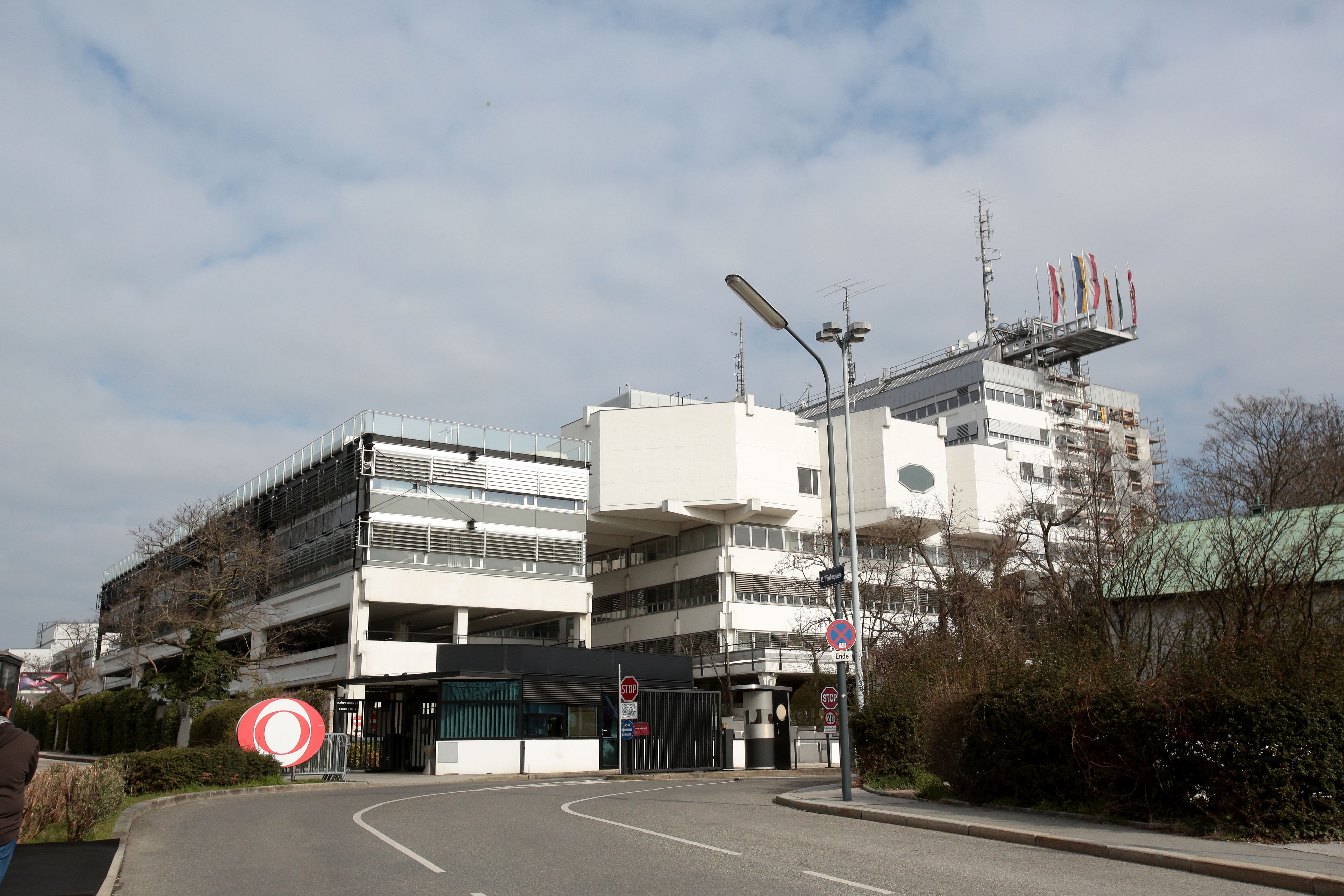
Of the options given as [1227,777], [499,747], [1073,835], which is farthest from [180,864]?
[499,747]

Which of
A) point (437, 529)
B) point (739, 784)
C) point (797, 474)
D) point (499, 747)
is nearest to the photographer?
point (739, 784)

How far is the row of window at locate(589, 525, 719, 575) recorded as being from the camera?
62.8 metres

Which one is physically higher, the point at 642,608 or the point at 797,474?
the point at 797,474

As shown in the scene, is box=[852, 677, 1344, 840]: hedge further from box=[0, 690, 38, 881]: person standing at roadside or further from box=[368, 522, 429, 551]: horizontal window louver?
box=[368, 522, 429, 551]: horizontal window louver

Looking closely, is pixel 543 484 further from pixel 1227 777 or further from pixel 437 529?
pixel 1227 777

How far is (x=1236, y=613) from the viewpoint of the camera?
1537 cm

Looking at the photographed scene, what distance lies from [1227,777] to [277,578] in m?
53.7

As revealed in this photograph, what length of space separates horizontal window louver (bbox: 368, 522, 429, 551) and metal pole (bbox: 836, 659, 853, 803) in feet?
117

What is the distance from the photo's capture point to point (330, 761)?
30.1 meters

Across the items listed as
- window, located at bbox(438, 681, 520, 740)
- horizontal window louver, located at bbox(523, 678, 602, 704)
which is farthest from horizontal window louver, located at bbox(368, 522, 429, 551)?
horizontal window louver, located at bbox(523, 678, 602, 704)

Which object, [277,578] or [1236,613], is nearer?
[1236,613]

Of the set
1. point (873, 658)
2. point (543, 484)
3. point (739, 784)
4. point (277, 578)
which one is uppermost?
point (543, 484)

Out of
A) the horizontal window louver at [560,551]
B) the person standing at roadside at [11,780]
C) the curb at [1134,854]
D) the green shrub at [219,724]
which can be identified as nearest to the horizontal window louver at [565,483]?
the horizontal window louver at [560,551]

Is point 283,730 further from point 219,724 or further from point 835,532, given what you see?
point 835,532
